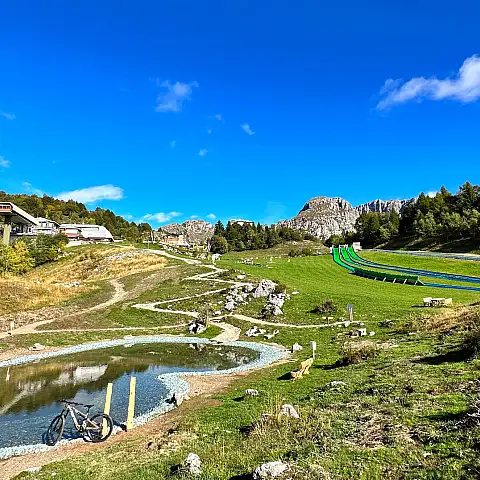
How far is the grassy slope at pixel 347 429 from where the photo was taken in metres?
11.2

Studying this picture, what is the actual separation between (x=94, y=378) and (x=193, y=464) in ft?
62.1

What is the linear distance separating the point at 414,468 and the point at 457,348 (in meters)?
15.2

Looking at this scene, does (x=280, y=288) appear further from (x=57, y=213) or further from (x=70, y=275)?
(x=57, y=213)

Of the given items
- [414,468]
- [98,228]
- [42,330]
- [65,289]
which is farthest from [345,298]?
[98,228]

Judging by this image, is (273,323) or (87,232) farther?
(87,232)

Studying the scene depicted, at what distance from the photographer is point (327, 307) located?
1870 inches

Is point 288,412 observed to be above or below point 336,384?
above

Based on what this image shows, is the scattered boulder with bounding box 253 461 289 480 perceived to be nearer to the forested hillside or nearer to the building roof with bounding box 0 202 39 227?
the building roof with bounding box 0 202 39 227

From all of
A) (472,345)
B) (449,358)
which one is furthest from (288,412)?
(472,345)

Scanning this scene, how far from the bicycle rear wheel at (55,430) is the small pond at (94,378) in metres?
0.60

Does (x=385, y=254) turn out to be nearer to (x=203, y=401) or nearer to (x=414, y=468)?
(x=203, y=401)

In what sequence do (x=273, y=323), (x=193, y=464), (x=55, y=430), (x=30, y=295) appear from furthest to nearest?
(x=30, y=295) → (x=273, y=323) → (x=55, y=430) → (x=193, y=464)

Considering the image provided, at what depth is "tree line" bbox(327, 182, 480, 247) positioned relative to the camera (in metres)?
121

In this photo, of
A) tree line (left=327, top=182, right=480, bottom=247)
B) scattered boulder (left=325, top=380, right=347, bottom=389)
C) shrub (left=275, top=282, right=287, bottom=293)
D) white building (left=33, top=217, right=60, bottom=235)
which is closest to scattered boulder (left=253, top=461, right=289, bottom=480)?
scattered boulder (left=325, top=380, right=347, bottom=389)
